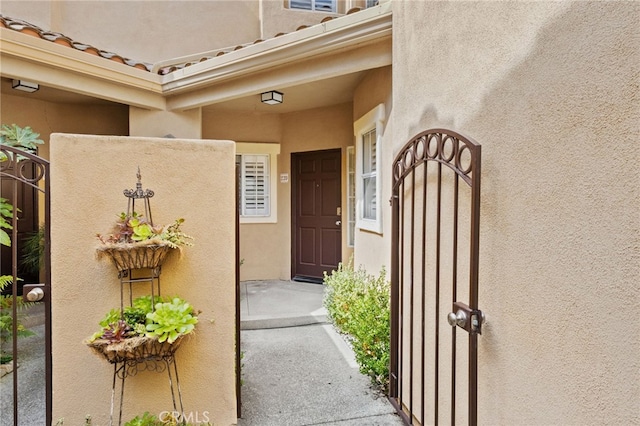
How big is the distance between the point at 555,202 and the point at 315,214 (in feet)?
17.6

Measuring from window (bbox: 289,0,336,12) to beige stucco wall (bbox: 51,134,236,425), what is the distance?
5.49m

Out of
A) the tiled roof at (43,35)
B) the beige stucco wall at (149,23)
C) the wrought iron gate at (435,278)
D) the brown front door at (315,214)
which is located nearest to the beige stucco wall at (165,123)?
the tiled roof at (43,35)

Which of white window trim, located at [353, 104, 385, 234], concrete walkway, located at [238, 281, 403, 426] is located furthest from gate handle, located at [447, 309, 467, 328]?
white window trim, located at [353, 104, 385, 234]

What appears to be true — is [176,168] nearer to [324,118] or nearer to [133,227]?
[133,227]

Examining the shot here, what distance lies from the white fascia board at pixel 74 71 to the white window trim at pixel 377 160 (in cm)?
295

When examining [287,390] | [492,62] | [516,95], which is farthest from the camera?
[287,390]

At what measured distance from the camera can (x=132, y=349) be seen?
2.10 meters

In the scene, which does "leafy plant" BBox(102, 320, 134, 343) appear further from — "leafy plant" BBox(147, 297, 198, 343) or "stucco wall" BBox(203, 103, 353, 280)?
"stucco wall" BBox(203, 103, 353, 280)

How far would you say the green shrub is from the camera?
3250mm

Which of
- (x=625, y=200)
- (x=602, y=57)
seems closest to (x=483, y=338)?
(x=625, y=200)

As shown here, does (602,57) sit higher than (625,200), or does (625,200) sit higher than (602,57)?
(602,57)

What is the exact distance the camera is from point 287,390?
10.4 ft

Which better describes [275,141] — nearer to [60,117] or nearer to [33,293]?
[60,117]

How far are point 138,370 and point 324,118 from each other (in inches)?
197
